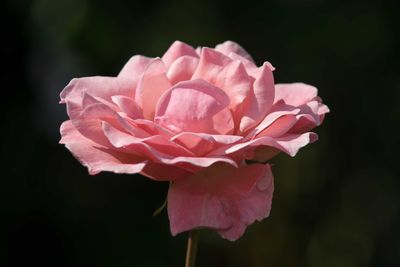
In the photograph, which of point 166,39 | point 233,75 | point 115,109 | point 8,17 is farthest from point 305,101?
point 8,17

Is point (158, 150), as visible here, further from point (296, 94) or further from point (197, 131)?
point (296, 94)

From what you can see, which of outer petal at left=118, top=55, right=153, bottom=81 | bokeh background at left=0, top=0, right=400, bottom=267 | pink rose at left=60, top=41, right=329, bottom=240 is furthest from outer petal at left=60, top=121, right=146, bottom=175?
bokeh background at left=0, top=0, right=400, bottom=267

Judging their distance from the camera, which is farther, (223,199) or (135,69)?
(135,69)

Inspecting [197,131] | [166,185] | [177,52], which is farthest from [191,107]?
[166,185]

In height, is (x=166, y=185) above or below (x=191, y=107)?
below

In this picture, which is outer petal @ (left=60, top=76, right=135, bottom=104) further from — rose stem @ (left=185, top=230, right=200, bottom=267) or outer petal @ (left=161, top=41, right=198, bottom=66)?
rose stem @ (left=185, top=230, right=200, bottom=267)

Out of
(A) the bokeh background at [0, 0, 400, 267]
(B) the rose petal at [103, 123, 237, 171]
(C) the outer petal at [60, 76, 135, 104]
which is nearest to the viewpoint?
(B) the rose petal at [103, 123, 237, 171]
